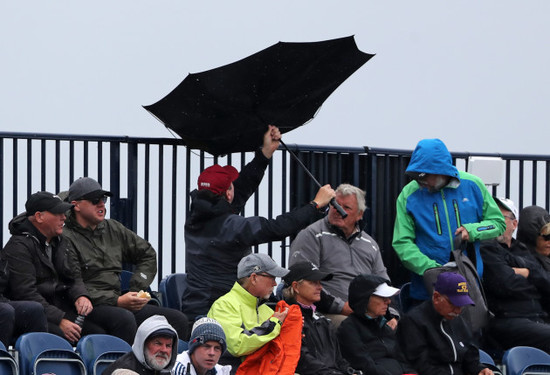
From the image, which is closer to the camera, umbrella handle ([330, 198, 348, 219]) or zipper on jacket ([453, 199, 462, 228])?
umbrella handle ([330, 198, 348, 219])

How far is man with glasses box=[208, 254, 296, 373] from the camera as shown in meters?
7.52

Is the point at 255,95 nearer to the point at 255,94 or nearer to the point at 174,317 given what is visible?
the point at 255,94

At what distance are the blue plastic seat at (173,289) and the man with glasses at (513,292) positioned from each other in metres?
2.09

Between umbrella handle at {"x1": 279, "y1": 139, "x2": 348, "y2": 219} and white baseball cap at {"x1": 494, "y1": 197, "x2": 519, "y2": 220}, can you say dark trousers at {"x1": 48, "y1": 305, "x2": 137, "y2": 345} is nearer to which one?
umbrella handle at {"x1": 279, "y1": 139, "x2": 348, "y2": 219}

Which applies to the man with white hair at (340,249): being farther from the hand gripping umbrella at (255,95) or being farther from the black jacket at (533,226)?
the black jacket at (533,226)

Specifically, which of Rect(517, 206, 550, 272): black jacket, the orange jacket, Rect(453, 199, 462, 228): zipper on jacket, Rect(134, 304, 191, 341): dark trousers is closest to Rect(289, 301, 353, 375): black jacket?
the orange jacket

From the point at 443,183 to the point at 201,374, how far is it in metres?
2.89

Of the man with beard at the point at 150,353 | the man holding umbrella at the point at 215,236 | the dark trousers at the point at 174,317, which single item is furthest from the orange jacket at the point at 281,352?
the man with beard at the point at 150,353

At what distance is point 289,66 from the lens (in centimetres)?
867

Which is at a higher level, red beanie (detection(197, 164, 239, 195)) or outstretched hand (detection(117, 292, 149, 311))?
red beanie (detection(197, 164, 239, 195))

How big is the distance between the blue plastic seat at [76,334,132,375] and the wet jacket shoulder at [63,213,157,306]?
A: 56 centimetres

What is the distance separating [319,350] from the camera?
783 centimetres

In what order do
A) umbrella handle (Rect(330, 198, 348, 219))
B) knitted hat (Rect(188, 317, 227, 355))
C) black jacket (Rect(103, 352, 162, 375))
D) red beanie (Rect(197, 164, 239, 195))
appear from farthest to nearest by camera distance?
umbrella handle (Rect(330, 198, 348, 219)) → red beanie (Rect(197, 164, 239, 195)) → knitted hat (Rect(188, 317, 227, 355)) → black jacket (Rect(103, 352, 162, 375))

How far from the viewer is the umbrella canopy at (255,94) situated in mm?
8500
